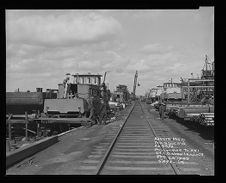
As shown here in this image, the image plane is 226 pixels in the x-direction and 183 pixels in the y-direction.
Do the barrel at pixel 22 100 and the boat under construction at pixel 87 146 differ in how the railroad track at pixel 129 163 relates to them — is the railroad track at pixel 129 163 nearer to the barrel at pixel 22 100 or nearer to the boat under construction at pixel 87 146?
the boat under construction at pixel 87 146

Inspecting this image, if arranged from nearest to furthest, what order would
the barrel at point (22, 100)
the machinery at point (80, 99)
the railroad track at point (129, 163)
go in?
the railroad track at point (129, 163) < the machinery at point (80, 99) < the barrel at point (22, 100)

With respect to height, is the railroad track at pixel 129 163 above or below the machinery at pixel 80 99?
below

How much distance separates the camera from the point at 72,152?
1067 cm

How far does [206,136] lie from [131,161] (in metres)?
6.33
